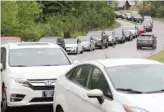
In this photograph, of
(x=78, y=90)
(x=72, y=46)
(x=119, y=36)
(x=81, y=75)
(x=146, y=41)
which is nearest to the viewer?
(x=78, y=90)

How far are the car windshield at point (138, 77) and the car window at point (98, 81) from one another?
12 cm

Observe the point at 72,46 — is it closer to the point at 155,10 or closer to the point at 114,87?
the point at 114,87

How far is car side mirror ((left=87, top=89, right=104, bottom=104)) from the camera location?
635 cm

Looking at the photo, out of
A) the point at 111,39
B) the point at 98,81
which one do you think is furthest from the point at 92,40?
the point at 98,81

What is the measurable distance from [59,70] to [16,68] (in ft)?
3.13

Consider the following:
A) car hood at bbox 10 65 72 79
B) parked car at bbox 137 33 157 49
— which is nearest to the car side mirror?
car hood at bbox 10 65 72 79

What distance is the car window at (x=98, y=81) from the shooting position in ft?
21.6

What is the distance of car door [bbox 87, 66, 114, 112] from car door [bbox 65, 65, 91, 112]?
0.46 feet

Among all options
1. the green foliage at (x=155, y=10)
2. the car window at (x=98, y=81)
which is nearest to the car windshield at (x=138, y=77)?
the car window at (x=98, y=81)

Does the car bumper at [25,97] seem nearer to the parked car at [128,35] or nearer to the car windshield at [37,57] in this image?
the car windshield at [37,57]

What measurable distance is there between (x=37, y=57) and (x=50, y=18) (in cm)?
5916

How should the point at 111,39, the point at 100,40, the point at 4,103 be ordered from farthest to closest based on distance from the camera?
the point at 111,39 → the point at 100,40 → the point at 4,103

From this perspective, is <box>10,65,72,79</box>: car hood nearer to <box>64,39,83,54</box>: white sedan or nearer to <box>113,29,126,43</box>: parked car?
<box>64,39,83,54</box>: white sedan

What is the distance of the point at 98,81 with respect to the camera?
6.84 meters
